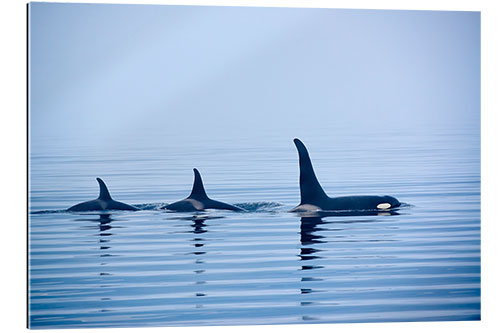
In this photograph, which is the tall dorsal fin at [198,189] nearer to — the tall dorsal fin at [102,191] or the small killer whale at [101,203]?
the small killer whale at [101,203]

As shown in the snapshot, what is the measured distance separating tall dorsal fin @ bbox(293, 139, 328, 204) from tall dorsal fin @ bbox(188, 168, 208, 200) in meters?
1.00

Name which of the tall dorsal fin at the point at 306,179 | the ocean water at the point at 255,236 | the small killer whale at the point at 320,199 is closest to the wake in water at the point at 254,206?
the ocean water at the point at 255,236

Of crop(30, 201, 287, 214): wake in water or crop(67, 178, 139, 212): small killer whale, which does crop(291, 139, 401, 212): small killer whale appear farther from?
crop(67, 178, 139, 212): small killer whale

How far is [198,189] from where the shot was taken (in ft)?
33.8

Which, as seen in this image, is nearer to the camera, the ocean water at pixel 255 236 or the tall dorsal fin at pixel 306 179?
the ocean water at pixel 255 236

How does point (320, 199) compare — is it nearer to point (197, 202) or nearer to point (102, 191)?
point (197, 202)

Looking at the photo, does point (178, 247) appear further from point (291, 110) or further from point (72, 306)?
point (291, 110)

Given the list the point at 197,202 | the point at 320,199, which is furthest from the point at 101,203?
the point at 320,199

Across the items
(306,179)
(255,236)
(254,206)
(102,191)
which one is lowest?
(255,236)

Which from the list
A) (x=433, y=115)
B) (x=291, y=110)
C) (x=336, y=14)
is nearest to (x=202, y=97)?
(x=291, y=110)

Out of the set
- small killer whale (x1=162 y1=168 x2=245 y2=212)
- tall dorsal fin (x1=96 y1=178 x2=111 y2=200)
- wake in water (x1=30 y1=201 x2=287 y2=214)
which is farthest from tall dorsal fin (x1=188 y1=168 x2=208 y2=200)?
tall dorsal fin (x1=96 y1=178 x2=111 y2=200)

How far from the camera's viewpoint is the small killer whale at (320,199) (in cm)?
1048

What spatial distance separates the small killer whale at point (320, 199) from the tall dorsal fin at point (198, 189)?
3.21 ft

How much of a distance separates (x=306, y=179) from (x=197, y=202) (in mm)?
1122
